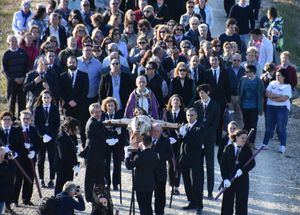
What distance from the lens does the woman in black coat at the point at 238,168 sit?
15828 millimetres

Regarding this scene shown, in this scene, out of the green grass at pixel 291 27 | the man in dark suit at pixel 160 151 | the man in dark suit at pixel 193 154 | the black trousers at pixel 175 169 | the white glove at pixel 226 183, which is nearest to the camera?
the white glove at pixel 226 183

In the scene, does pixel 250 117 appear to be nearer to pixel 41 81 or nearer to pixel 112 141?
pixel 112 141

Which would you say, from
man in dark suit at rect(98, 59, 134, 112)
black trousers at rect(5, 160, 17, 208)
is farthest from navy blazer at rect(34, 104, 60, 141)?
man in dark suit at rect(98, 59, 134, 112)

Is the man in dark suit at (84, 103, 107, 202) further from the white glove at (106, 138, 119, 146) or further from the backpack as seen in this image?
the backpack

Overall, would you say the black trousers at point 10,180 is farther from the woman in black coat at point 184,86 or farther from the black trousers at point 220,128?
the black trousers at point 220,128

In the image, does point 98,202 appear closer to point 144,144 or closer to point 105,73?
point 144,144

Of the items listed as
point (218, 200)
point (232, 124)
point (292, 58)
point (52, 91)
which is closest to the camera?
point (232, 124)

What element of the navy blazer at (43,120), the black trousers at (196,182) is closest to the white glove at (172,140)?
the black trousers at (196,182)

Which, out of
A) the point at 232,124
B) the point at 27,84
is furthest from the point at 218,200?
the point at 27,84

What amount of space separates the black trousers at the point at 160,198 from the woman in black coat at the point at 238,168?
1143mm

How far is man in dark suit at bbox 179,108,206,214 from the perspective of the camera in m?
16.7

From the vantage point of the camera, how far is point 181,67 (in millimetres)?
18562

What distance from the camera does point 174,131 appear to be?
691 inches

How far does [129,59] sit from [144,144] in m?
5.40
